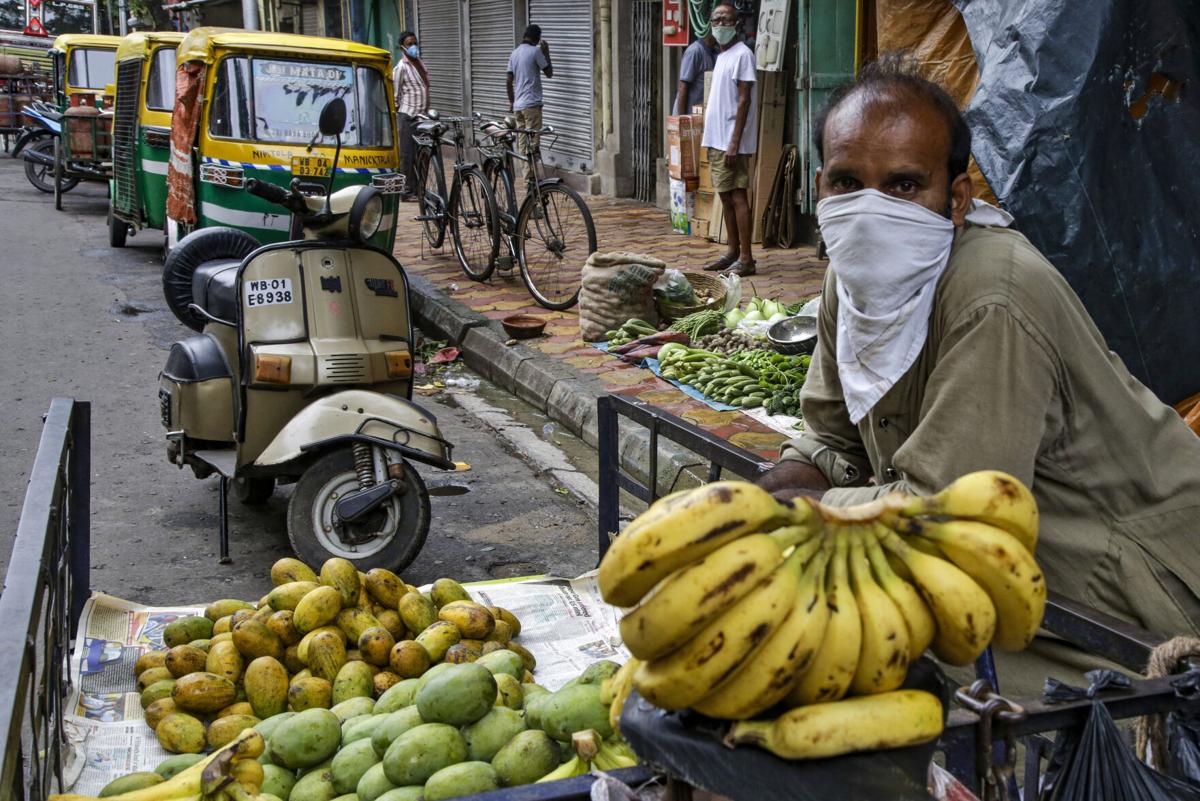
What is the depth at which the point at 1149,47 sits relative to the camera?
14.2ft

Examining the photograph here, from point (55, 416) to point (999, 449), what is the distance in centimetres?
219

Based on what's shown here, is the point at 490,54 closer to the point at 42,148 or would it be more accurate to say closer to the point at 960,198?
the point at 42,148

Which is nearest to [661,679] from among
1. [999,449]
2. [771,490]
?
[999,449]

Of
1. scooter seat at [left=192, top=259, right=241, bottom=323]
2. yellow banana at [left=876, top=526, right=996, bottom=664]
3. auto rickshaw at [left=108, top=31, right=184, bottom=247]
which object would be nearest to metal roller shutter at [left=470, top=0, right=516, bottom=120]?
auto rickshaw at [left=108, top=31, right=184, bottom=247]

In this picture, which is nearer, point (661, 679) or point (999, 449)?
point (661, 679)

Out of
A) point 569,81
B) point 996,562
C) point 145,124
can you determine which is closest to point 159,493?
point 996,562

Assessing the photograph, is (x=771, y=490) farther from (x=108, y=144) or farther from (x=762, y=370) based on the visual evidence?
(x=108, y=144)

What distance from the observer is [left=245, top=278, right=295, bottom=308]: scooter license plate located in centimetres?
457

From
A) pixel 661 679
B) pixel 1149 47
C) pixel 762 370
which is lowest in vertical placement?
pixel 762 370

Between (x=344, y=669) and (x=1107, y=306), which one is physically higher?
(x=1107, y=306)

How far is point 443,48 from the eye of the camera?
65.6 feet

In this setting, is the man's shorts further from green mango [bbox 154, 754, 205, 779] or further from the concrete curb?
green mango [bbox 154, 754, 205, 779]

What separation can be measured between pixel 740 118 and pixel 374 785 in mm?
7465

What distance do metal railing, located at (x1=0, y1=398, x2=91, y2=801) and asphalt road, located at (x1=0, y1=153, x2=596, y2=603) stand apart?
4.38 feet
